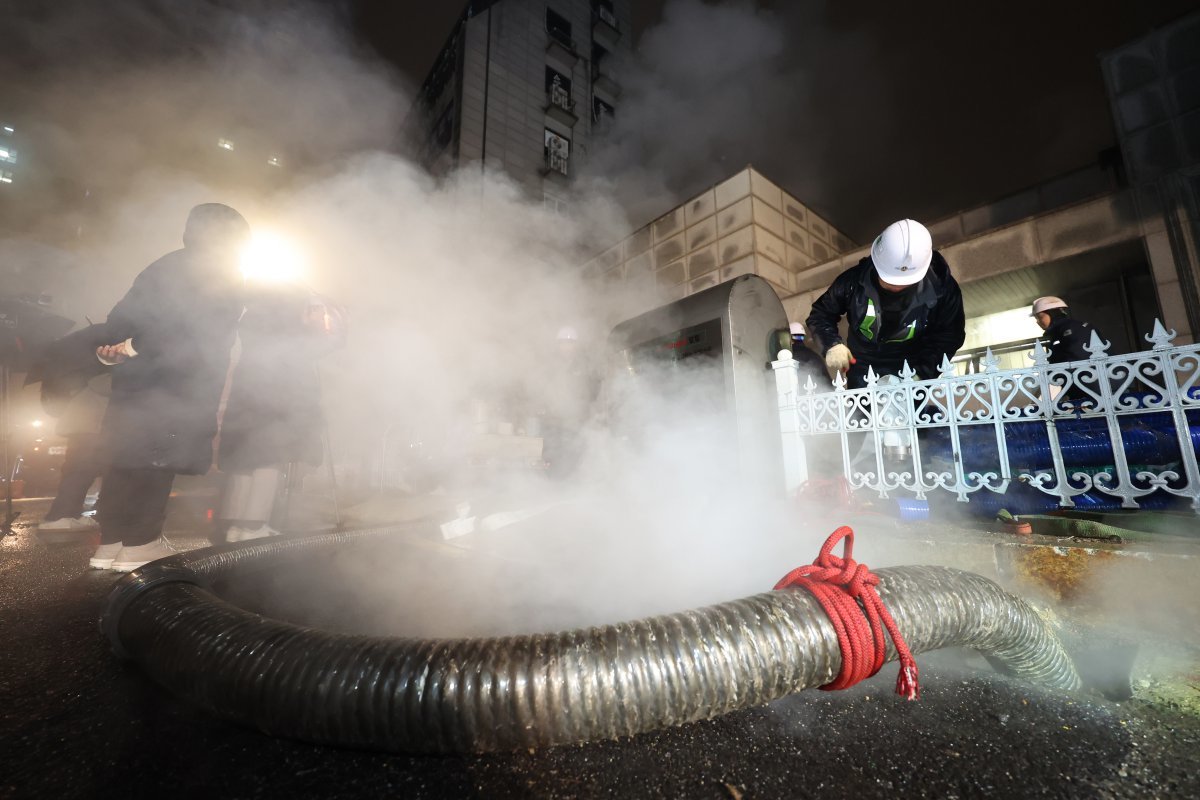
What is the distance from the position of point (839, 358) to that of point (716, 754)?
3.22 meters

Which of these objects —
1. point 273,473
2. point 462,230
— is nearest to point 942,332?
point 273,473

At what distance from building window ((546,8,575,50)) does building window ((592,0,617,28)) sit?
2.51 m

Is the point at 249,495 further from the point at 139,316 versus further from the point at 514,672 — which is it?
the point at 514,672

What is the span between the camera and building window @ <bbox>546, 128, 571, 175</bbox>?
16.9m

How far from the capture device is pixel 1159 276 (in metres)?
5.65

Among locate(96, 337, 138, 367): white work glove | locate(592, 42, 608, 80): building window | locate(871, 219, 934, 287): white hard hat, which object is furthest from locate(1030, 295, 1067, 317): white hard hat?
locate(592, 42, 608, 80): building window

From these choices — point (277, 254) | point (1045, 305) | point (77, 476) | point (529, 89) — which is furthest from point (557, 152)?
point (77, 476)

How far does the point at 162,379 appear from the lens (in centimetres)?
321

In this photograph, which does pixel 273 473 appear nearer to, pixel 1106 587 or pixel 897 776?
pixel 897 776

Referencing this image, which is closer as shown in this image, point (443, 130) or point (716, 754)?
point (716, 754)

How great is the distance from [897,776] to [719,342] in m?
4.08

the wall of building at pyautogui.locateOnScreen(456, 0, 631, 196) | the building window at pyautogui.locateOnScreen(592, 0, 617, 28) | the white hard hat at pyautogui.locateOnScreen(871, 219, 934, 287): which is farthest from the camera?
the building window at pyautogui.locateOnScreen(592, 0, 617, 28)

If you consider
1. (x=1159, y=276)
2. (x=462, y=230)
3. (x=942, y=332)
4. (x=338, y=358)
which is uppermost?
(x=462, y=230)

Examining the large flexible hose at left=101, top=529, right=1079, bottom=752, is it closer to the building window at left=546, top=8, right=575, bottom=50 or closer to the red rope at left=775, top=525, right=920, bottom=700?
the red rope at left=775, top=525, right=920, bottom=700
